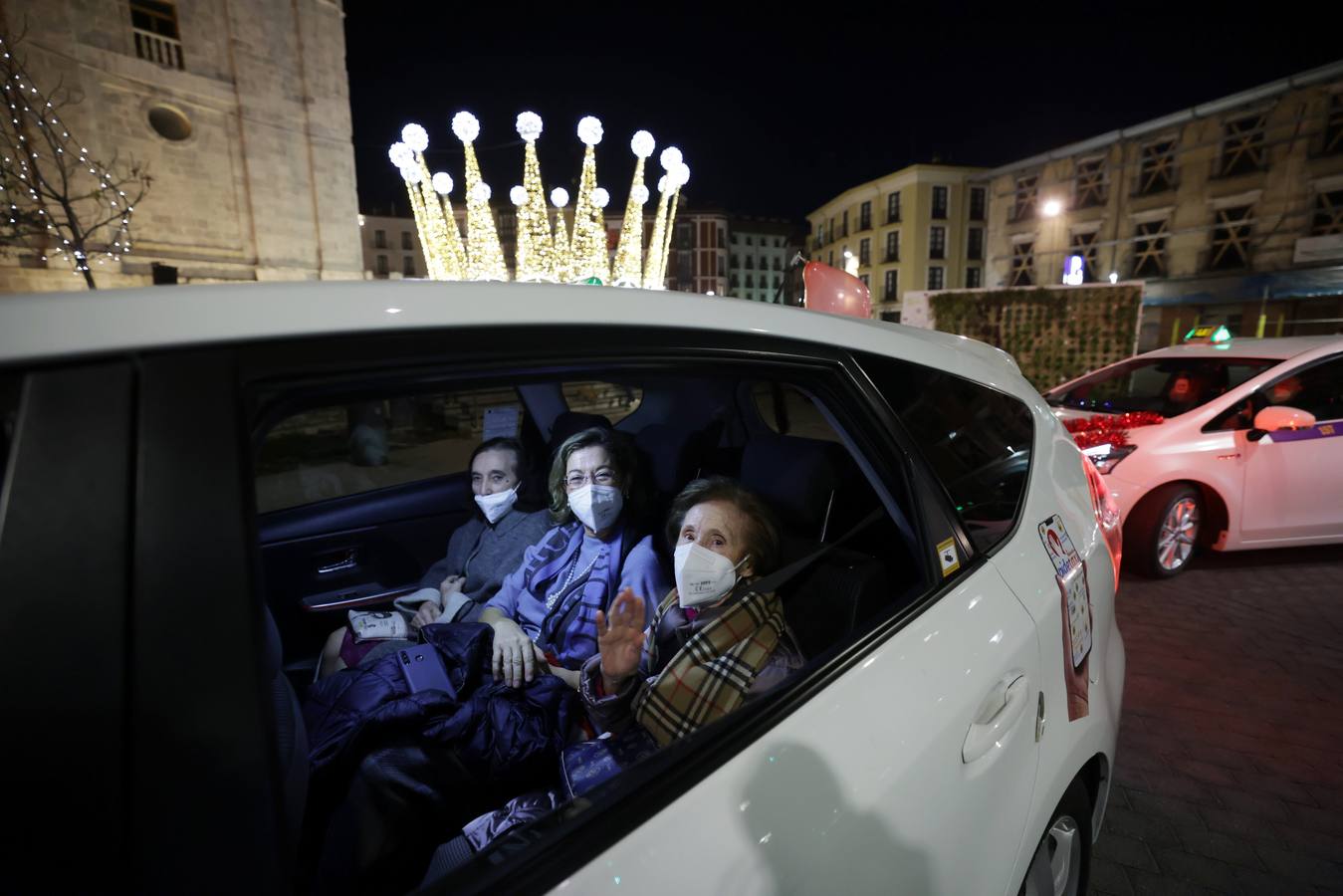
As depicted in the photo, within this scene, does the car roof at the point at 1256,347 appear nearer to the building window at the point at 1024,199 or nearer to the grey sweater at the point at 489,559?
the grey sweater at the point at 489,559

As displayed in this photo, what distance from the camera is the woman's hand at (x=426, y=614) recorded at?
232cm

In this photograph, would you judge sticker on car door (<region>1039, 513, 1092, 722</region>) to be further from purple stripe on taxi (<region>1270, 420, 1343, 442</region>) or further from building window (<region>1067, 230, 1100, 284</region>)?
building window (<region>1067, 230, 1100, 284</region>)

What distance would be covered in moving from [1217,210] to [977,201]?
48.3ft

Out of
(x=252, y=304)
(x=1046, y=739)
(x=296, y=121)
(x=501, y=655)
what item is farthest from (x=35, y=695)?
(x=296, y=121)

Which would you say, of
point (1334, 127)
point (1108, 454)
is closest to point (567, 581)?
point (1108, 454)

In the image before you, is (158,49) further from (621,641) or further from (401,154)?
(621,641)

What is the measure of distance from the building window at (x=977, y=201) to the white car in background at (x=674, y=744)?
38192 mm

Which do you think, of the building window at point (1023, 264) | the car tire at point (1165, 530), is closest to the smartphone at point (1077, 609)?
the car tire at point (1165, 530)

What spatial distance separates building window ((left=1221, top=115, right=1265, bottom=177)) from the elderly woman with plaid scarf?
88.2 ft

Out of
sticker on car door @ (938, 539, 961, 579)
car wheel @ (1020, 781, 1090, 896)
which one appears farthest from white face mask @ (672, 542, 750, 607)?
car wheel @ (1020, 781, 1090, 896)

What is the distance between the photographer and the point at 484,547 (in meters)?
2.52

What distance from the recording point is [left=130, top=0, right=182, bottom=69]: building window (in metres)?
15.9

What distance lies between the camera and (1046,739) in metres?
1.30

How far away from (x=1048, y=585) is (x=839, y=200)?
150ft
